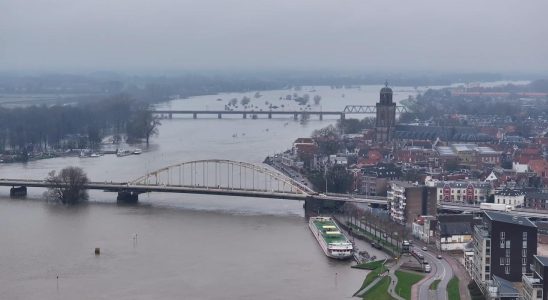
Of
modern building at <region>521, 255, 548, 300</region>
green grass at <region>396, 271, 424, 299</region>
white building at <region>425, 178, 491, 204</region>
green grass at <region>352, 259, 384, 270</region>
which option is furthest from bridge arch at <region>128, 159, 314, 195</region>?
modern building at <region>521, 255, 548, 300</region>

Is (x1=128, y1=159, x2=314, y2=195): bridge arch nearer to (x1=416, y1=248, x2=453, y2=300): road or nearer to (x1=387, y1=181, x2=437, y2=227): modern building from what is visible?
(x1=387, y1=181, x2=437, y2=227): modern building

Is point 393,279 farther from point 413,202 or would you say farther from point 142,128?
point 142,128

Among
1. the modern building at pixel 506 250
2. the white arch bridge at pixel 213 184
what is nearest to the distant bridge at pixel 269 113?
the white arch bridge at pixel 213 184

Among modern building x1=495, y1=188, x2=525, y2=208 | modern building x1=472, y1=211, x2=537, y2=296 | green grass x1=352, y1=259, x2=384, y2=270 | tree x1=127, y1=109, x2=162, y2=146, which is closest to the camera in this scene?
modern building x1=472, y1=211, x2=537, y2=296

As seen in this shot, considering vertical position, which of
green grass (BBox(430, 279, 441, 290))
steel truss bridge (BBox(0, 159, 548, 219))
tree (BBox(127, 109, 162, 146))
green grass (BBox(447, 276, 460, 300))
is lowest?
green grass (BBox(447, 276, 460, 300))

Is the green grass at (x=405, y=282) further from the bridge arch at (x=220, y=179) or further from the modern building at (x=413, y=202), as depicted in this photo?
the bridge arch at (x=220, y=179)

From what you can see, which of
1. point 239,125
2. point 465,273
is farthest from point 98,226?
point 239,125
